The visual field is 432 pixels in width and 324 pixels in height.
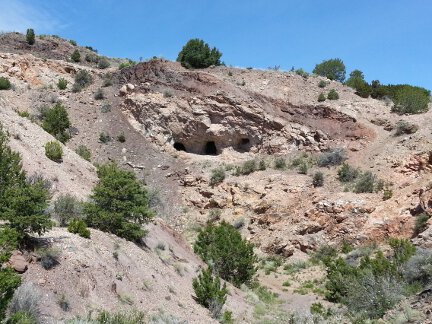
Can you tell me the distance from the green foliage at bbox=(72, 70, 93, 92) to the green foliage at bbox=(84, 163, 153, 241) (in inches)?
927

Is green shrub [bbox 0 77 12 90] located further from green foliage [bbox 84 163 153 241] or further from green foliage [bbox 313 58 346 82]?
green foliage [bbox 313 58 346 82]

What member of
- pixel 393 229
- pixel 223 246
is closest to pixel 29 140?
pixel 223 246

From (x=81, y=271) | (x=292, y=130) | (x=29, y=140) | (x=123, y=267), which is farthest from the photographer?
(x=292, y=130)

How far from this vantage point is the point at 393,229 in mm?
21516

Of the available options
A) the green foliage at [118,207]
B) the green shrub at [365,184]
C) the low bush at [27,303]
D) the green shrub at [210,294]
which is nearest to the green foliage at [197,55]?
the green shrub at [365,184]

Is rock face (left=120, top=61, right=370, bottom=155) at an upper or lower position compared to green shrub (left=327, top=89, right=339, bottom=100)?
lower

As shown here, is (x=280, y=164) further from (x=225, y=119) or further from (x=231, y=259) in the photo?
(x=231, y=259)

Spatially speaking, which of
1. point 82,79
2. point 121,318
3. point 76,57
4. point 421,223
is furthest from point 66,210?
point 76,57

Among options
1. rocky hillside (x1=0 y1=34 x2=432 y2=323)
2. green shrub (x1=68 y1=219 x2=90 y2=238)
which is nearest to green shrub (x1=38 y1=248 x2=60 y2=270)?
rocky hillside (x1=0 y1=34 x2=432 y2=323)

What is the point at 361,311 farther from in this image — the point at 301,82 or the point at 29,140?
the point at 301,82

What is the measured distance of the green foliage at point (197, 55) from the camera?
38812 mm

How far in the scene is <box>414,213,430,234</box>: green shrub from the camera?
65.9ft

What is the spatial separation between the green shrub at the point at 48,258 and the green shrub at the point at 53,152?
10.2m

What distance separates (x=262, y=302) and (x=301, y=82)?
24.5 meters
